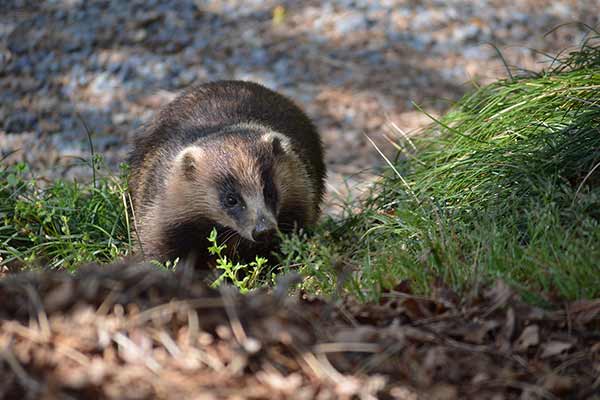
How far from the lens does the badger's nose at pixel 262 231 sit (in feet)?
18.6

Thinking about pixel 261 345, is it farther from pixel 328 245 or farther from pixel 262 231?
pixel 328 245

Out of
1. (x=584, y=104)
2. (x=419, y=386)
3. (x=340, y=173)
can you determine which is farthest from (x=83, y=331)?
(x=340, y=173)

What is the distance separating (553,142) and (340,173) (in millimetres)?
3724

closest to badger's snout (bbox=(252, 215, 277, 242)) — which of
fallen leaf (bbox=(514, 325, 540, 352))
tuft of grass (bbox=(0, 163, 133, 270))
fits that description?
tuft of grass (bbox=(0, 163, 133, 270))

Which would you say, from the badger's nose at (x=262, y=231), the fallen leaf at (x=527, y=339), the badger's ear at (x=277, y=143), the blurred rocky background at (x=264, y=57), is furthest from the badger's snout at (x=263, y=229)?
the blurred rocky background at (x=264, y=57)

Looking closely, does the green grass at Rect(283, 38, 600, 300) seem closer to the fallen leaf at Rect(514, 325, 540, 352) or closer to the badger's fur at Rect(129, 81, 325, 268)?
the fallen leaf at Rect(514, 325, 540, 352)

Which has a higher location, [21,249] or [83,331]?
[83,331]

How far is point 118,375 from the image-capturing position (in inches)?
115

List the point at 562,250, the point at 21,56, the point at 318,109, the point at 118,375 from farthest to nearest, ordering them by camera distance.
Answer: the point at 21,56 → the point at 318,109 → the point at 562,250 → the point at 118,375

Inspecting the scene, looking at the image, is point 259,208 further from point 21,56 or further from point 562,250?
point 21,56

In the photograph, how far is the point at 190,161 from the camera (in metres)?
6.22

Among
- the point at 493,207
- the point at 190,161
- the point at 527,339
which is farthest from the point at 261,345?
the point at 190,161

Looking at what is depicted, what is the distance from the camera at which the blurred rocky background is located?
32.4 ft

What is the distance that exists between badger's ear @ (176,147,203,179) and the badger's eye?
343 millimetres
